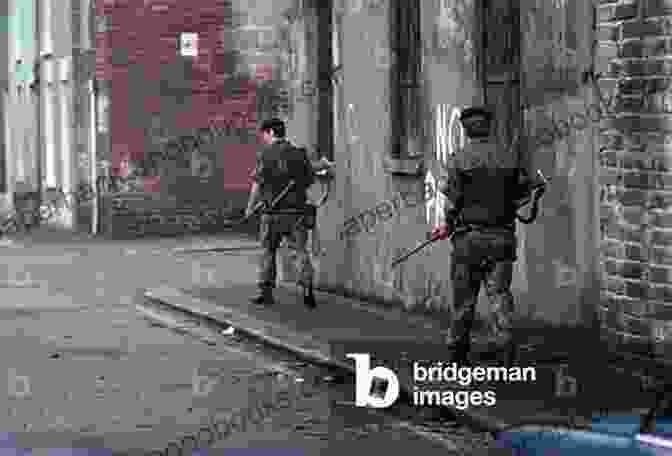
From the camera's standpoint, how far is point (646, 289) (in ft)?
46.3

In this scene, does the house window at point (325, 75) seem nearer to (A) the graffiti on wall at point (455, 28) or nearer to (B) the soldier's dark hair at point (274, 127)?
(B) the soldier's dark hair at point (274, 127)

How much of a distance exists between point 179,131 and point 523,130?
58.2ft

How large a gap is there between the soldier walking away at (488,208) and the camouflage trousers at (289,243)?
19.6 ft

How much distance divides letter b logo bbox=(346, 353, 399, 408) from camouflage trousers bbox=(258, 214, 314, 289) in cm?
559

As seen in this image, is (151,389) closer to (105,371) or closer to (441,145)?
(105,371)

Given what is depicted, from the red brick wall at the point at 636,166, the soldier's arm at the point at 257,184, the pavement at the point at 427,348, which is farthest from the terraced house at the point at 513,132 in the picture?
the soldier's arm at the point at 257,184

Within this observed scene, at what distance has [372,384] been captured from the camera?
13.6 m

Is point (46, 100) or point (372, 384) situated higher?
point (46, 100)

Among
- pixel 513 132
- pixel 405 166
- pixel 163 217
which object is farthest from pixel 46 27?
pixel 513 132

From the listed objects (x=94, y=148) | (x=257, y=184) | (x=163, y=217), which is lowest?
(x=163, y=217)

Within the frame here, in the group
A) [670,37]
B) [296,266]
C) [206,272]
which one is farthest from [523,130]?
[206,272]

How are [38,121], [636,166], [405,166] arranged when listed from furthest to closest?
[38,121] → [405,166] → [636,166]

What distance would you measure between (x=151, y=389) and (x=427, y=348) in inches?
105

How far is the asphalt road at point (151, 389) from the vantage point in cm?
1162
